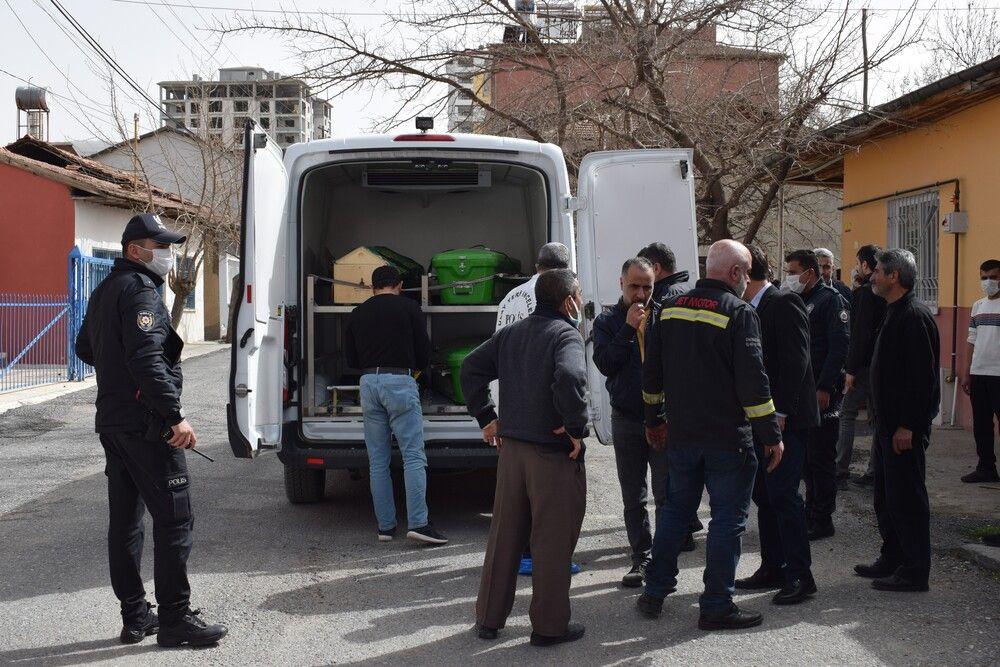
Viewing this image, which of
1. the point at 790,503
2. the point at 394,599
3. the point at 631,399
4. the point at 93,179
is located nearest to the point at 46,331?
the point at 93,179

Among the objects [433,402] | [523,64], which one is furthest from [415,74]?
[433,402]

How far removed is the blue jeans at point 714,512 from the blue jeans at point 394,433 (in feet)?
6.76

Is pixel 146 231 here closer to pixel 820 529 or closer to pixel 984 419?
pixel 820 529

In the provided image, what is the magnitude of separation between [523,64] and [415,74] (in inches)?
58.6

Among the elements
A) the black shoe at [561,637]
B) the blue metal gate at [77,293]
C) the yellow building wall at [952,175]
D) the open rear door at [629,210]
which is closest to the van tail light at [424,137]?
the open rear door at [629,210]

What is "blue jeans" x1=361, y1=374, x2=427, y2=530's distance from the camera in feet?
21.7

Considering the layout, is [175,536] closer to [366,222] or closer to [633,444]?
[633,444]

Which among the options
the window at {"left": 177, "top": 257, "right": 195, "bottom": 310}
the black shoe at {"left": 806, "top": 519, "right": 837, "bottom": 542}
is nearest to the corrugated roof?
the window at {"left": 177, "top": 257, "right": 195, "bottom": 310}

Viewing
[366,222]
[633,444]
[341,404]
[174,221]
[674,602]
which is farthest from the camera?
[174,221]

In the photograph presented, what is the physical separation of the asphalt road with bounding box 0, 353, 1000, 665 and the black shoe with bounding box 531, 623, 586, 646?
1.5 inches

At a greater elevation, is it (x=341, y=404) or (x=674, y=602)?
(x=341, y=404)

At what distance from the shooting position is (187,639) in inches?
184

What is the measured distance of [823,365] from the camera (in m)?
6.60

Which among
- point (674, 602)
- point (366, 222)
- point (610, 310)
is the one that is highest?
point (366, 222)
